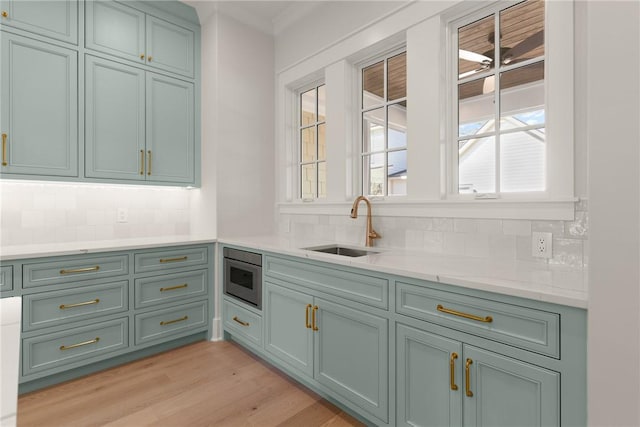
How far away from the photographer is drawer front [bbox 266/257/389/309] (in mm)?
1638

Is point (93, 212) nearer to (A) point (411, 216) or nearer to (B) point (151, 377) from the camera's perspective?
(B) point (151, 377)

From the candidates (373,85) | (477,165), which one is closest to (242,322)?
(477,165)

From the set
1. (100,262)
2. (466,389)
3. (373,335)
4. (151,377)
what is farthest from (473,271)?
(100,262)

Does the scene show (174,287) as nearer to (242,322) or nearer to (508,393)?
(242,322)

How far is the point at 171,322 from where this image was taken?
2.66 meters

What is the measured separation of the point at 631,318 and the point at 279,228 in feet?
8.99

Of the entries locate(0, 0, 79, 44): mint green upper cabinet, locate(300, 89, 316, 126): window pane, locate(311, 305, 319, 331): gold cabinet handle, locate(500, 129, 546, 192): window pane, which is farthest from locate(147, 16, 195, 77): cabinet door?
locate(500, 129, 546, 192): window pane

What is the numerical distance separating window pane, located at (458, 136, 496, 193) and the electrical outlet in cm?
37

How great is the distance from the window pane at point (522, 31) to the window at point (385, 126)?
27.1 inches

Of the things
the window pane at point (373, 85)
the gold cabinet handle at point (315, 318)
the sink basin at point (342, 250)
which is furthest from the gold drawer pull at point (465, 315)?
the window pane at point (373, 85)

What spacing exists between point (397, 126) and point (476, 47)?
692 mm

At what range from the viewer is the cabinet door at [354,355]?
163 cm

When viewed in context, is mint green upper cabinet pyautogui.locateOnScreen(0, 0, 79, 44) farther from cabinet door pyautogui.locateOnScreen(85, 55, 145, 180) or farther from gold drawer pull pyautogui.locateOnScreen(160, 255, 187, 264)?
gold drawer pull pyautogui.locateOnScreen(160, 255, 187, 264)

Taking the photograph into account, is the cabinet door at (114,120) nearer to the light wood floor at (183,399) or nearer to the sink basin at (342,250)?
the light wood floor at (183,399)
